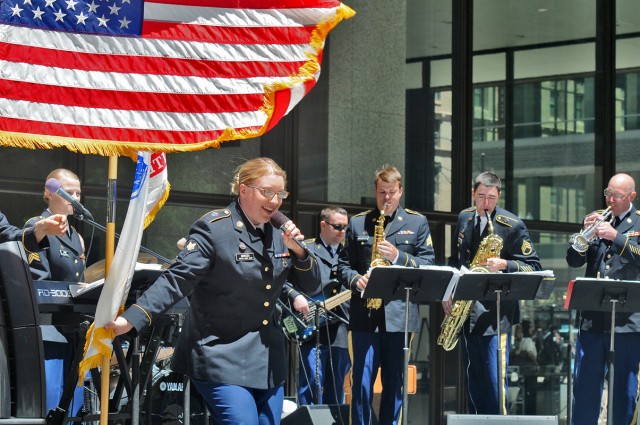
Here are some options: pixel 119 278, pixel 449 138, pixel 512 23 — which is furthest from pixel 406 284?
pixel 512 23

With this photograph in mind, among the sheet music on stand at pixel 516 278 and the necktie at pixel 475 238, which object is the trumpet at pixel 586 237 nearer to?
the sheet music on stand at pixel 516 278

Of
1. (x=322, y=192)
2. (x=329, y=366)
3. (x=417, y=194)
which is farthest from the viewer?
(x=417, y=194)

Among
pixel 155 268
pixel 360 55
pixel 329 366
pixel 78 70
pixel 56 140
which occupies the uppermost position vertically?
pixel 360 55

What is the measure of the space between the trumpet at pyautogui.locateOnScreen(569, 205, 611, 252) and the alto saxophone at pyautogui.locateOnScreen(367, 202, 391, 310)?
163cm

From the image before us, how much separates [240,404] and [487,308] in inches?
149

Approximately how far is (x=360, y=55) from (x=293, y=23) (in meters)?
5.95

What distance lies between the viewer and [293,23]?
653cm

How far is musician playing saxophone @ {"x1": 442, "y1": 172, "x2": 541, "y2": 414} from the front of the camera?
29.9ft

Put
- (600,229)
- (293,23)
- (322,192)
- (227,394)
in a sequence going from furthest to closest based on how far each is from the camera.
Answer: (322,192) → (600,229) → (293,23) → (227,394)

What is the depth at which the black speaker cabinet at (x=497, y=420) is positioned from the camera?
7.80m

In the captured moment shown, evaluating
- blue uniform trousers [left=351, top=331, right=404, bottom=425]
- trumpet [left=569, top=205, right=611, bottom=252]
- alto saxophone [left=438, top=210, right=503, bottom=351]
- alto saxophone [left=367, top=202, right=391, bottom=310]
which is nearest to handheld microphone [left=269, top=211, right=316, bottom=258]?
alto saxophone [left=367, top=202, right=391, bottom=310]

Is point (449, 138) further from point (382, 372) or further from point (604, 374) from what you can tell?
point (382, 372)

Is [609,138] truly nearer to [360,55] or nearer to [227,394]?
[360,55]

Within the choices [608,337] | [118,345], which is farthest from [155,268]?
[608,337]
